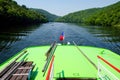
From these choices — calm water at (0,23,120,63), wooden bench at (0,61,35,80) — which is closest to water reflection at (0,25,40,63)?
calm water at (0,23,120,63)

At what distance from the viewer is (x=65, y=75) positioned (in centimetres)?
846

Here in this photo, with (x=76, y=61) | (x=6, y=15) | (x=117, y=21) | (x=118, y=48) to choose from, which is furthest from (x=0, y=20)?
(x=117, y=21)

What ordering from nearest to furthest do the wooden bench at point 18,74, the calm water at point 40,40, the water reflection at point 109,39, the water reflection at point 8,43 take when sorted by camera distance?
the wooden bench at point 18,74, the water reflection at point 8,43, the calm water at point 40,40, the water reflection at point 109,39

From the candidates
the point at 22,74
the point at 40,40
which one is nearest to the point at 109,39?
the point at 40,40

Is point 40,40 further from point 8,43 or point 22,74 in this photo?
point 22,74

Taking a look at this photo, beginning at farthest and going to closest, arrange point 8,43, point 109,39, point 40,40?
point 109,39 → point 40,40 → point 8,43

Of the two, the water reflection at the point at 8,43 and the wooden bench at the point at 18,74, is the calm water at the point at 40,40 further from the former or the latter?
the wooden bench at the point at 18,74

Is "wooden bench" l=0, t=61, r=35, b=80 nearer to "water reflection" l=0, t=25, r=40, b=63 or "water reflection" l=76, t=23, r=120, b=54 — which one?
"water reflection" l=0, t=25, r=40, b=63

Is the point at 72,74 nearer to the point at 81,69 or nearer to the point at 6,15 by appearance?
the point at 81,69

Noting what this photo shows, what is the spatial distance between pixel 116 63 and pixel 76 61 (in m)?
2.37

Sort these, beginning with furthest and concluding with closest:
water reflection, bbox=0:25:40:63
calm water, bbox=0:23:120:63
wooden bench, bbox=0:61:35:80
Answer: calm water, bbox=0:23:120:63
water reflection, bbox=0:25:40:63
wooden bench, bbox=0:61:35:80

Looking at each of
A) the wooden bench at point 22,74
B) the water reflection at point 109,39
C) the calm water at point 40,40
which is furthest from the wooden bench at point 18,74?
the water reflection at point 109,39

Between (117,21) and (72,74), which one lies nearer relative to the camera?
(72,74)

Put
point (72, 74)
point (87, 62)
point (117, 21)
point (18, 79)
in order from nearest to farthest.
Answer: point (18, 79)
point (72, 74)
point (87, 62)
point (117, 21)
